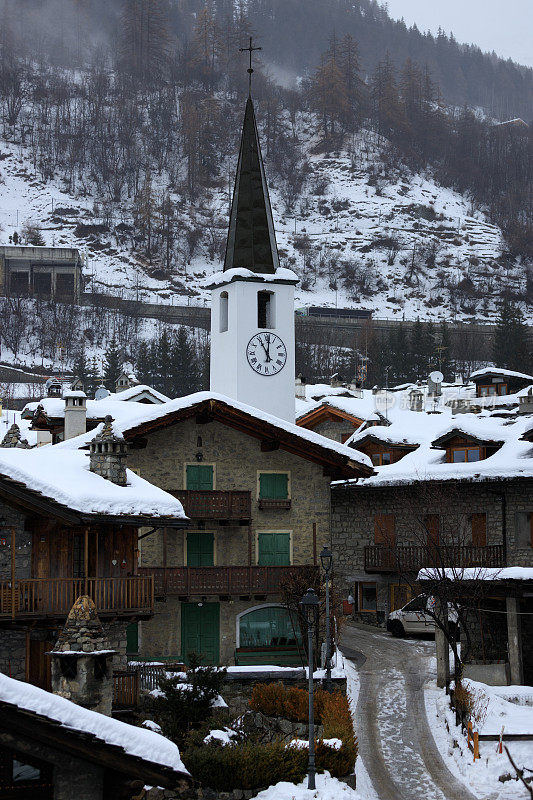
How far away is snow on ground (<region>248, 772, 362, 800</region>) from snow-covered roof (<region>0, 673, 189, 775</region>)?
1098 centimetres

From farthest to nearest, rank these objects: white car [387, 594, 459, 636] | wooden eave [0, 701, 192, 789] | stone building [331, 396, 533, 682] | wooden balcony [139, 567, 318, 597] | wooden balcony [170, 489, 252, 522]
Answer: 1. stone building [331, 396, 533, 682]
2. white car [387, 594, 459, 636]
3. wooden balcony [170, 489, 252, 522]
4. wooden balcony [139, 567, 318, 597]
5. wooden eave [0, 701, 192, 789]

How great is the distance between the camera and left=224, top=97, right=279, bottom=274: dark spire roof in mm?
54906

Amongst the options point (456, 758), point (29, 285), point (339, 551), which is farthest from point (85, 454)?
point (29, 285)

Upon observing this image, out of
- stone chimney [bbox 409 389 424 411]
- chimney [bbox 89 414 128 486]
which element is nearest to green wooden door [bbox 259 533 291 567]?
chimney [bbox 89 414 128 486]

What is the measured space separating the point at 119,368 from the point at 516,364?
121 feet

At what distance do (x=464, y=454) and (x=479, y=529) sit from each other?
308cm

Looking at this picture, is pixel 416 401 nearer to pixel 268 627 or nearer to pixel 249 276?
pixel 249 276

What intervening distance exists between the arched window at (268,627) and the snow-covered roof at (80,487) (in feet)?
23.3

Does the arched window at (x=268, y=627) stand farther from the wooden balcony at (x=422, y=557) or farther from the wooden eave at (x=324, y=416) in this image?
the wooden eave at (x=324, y=416)

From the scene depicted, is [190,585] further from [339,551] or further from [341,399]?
[341,399]

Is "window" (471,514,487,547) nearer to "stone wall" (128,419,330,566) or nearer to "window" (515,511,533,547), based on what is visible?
"window" (515,511,533,547)

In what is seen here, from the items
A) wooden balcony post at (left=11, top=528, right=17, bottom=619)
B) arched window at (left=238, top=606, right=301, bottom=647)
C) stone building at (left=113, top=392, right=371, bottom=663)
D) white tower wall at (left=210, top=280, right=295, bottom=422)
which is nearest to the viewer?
wooden balcony post at (left=11, top=528, right=17, bottom=619)

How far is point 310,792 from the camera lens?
22.7 m

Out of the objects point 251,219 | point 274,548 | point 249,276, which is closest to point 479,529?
point 274,548
